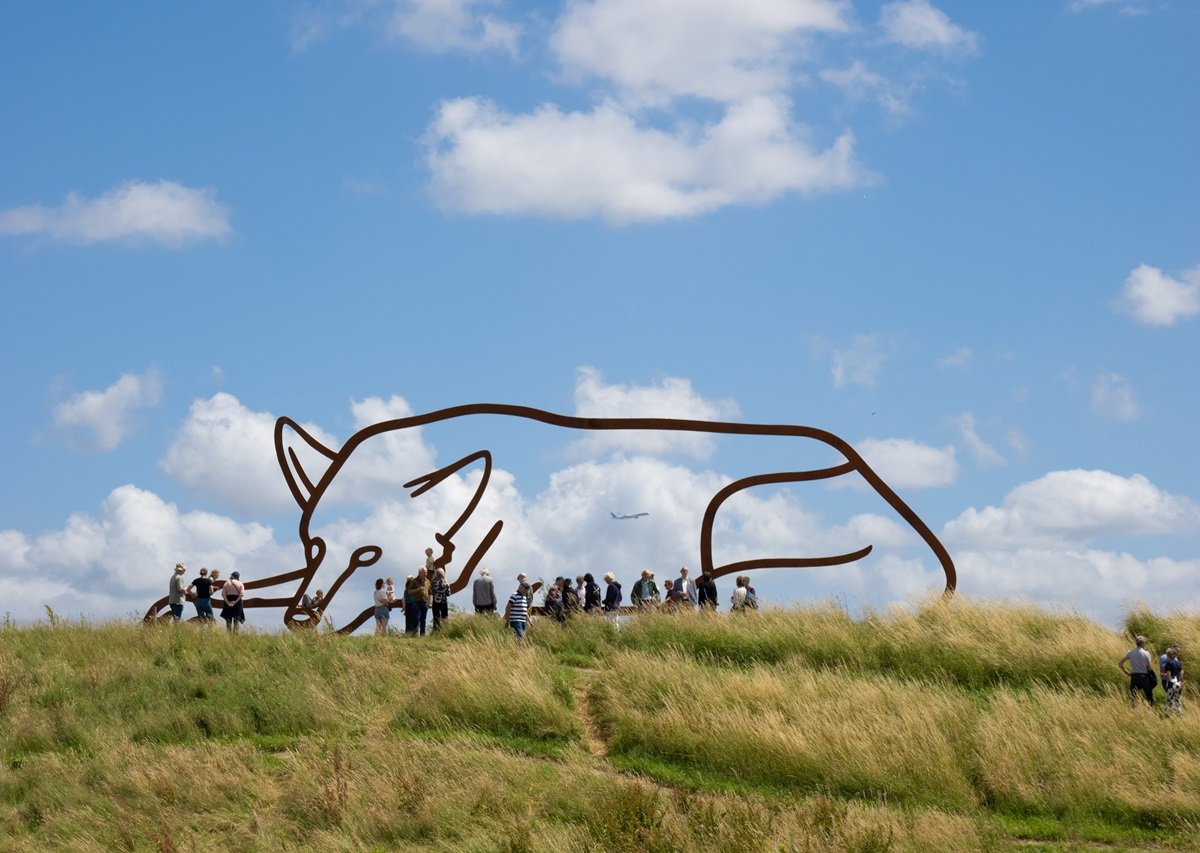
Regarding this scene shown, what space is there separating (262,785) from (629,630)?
688 centimetres

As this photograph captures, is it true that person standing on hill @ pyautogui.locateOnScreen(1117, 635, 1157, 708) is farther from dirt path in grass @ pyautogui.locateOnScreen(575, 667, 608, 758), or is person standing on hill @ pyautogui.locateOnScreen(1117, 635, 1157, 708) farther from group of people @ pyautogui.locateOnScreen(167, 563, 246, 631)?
group of people @ pyautogui.locateOnScreen(167, 563, 246, 631)

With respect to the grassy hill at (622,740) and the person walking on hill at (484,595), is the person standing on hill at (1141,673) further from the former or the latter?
the person walking on hill at (484,595)

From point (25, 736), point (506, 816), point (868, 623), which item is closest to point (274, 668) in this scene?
point (25, 736)

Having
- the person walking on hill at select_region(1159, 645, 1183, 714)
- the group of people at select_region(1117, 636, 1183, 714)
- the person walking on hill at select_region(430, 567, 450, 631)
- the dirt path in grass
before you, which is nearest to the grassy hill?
the dirt path in grass

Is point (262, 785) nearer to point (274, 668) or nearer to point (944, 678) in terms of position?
point (274, 668)

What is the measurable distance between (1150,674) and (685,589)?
8058 millimetres

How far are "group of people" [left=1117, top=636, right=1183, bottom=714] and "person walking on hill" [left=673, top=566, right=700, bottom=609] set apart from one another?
7.53 metres

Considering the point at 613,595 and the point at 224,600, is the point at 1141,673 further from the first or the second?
the point at 224,600

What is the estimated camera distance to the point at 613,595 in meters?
22.7

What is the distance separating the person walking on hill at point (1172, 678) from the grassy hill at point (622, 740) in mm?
512

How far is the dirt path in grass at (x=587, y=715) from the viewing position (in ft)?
55.3

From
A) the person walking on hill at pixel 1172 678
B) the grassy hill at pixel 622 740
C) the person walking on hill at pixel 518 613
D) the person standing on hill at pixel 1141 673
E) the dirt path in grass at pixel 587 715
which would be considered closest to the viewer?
the grassy hill at pixel 622 740

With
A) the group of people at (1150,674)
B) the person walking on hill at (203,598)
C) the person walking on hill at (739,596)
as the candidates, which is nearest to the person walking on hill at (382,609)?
the person walking on hill at (203,598)

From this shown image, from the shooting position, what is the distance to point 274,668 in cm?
1983
